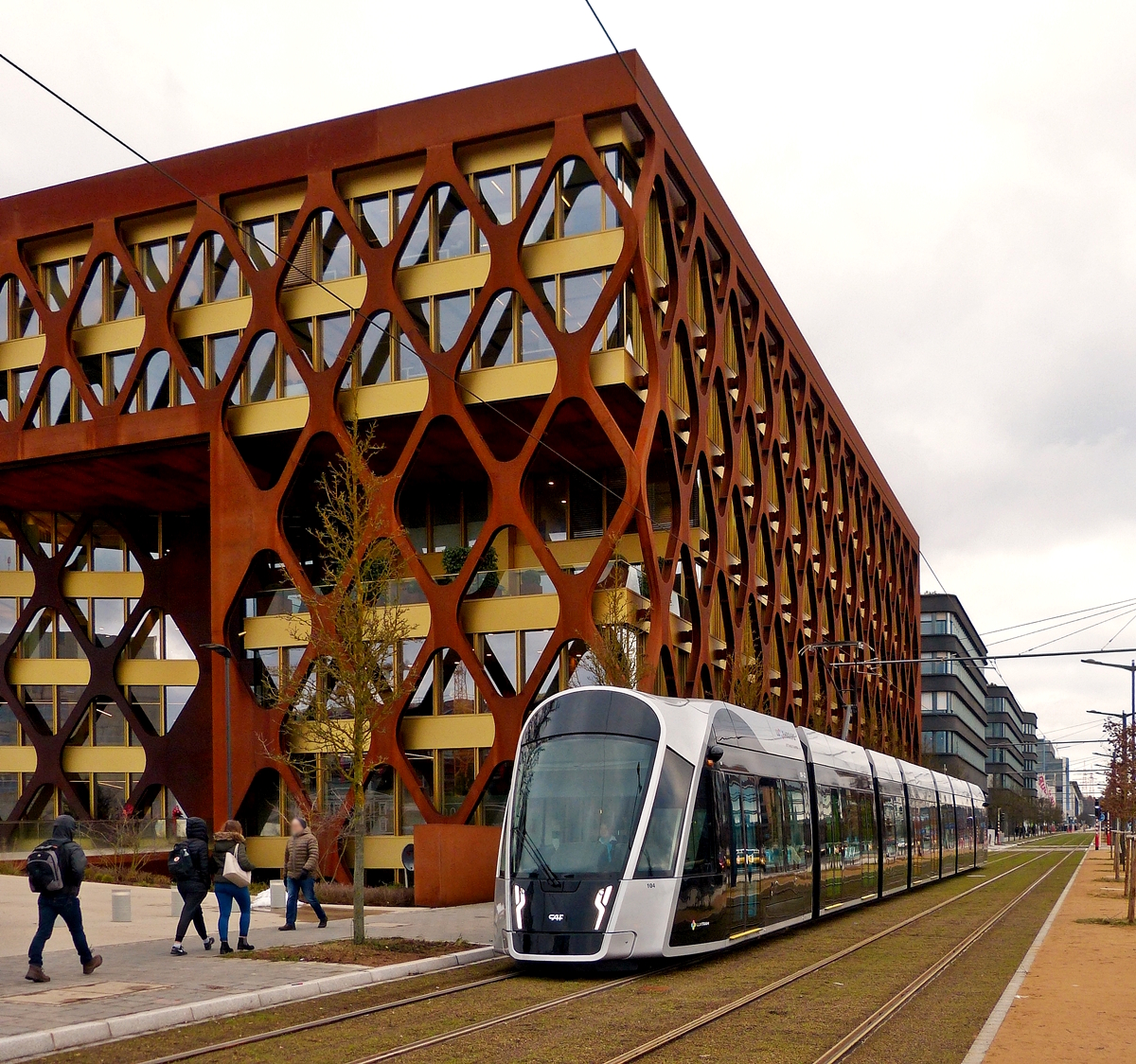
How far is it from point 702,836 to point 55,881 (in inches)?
291

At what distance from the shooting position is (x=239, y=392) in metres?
38.4

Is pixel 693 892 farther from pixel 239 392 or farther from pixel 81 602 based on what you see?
pixel 81 602

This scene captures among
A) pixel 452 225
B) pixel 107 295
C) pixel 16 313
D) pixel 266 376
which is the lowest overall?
pixel 266 376

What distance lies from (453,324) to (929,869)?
776 inches

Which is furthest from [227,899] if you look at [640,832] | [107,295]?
[107,295]

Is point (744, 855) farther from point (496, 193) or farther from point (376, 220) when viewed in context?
point (376, 220)

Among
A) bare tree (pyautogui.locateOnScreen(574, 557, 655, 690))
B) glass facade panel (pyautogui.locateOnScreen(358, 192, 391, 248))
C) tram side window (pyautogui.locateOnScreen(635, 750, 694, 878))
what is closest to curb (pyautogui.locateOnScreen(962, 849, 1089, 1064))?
tram side window (pyautogui.locateOnScreen(635, 750, 694, 878))

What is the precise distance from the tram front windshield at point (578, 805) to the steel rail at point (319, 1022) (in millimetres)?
Answer: 1476

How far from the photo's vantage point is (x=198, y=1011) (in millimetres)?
12336

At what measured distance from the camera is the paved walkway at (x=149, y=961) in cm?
1252

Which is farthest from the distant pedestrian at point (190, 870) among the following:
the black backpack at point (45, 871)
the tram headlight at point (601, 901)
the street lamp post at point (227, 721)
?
the street lamp post at point (227, 721)

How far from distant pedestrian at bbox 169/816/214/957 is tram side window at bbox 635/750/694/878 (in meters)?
5.39

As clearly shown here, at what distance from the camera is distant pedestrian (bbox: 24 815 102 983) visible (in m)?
13.6

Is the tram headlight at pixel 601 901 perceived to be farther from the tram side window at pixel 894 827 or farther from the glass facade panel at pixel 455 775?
the glass facade panel at pixel 455 775
